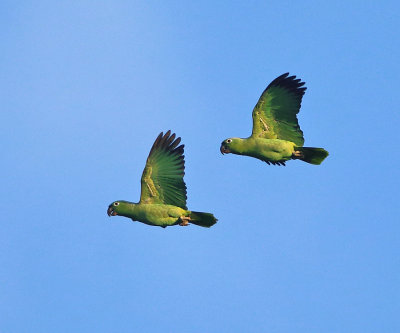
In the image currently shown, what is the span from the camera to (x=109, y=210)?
2869 cm

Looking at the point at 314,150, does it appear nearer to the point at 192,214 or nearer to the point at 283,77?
the point at 283,77

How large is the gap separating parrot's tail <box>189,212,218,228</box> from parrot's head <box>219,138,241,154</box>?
10.3ft

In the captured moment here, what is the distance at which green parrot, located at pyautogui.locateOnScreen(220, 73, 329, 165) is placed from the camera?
95.2ft

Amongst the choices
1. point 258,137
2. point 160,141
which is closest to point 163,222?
point 160,141

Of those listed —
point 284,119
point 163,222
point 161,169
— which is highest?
point 284,119

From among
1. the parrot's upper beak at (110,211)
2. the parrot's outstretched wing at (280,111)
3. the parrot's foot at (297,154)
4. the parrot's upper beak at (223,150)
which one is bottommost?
the parrot's upper beak at (110,211)

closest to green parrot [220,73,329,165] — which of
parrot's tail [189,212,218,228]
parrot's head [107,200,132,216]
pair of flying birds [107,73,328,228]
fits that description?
pair of flying birds [107,73,328,228]

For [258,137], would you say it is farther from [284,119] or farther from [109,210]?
[109,210]

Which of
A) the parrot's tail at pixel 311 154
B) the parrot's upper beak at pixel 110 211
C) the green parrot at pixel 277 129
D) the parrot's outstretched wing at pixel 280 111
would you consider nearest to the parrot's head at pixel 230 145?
the green parrot at pixel 277 129

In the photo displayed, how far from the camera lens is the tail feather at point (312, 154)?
28484mm

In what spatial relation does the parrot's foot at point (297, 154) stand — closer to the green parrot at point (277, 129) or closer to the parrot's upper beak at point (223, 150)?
the green parrot at point (277, 129)

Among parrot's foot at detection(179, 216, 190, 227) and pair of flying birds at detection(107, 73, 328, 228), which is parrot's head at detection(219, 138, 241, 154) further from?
parrot's foot at detection(179, 216, 190, 227)

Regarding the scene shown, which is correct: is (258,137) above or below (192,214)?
above

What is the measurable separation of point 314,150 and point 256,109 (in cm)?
270
